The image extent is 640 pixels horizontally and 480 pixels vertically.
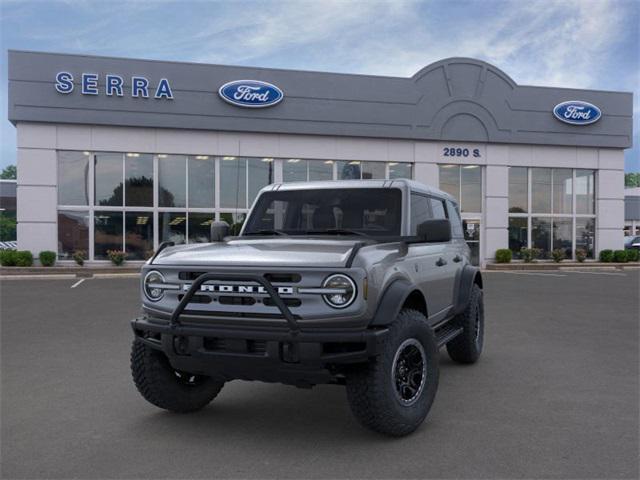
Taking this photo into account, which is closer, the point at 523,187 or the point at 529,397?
the point at 529,397

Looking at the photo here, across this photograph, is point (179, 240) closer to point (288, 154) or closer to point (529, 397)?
point (288, 154)

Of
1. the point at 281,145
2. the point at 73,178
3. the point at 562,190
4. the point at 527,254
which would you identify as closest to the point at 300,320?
the point at 281,145

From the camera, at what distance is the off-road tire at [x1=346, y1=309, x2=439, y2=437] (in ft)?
12.3

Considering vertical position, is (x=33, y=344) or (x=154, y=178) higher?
(x=154, y=178)

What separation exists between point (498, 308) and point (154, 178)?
50.7 feet

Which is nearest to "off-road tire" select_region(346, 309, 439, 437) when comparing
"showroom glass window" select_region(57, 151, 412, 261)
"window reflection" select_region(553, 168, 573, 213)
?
"showroom glass window" select_region(57, 151, 412, 261)

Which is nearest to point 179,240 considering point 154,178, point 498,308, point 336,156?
point 154,178

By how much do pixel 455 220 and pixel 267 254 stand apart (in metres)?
3.49

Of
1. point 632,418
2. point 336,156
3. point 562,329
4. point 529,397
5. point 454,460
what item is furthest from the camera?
point 336,156

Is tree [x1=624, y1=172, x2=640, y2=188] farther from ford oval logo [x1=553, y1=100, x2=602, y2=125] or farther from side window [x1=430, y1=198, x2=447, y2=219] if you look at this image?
side window [x1=430, y1=198, x2=447, y2=219]

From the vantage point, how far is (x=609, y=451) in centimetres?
387

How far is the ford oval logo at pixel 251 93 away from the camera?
22.6 meters

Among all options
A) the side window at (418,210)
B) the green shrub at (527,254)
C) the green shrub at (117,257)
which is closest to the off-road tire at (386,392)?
the side window at (418,210)

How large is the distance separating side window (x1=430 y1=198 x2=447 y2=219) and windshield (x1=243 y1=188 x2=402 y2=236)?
2.99 ft
